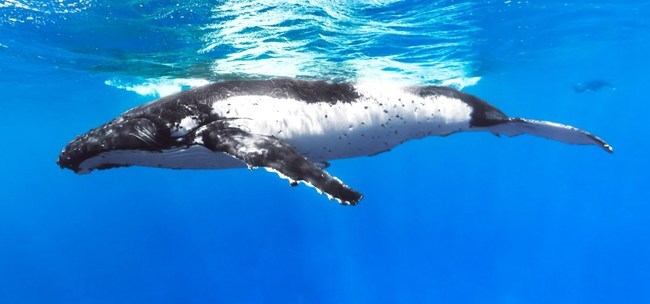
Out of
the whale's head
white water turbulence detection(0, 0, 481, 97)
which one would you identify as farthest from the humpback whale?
white water turbulence detection(0, 0, 481, 97)

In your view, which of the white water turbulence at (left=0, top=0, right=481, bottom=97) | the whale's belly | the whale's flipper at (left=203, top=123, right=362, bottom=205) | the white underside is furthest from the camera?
the white water turbulence at (left=0, top=0, right=481, bottom=97)

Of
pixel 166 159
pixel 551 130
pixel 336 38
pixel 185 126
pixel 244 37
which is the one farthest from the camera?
pixel 336 38

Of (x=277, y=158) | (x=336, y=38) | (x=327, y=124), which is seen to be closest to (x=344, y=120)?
(x=327, y=124)

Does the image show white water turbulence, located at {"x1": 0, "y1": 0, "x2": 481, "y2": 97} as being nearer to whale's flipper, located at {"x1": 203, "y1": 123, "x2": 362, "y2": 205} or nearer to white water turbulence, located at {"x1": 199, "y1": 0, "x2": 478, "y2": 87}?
white water turbulence, located at {"x1": 199, "y1": 0, "x2": 478, "y2": 87}

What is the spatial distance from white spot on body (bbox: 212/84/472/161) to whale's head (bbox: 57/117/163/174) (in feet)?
2.35

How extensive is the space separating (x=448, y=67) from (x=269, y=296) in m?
17.4

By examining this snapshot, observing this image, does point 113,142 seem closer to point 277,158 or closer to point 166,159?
point 166,159

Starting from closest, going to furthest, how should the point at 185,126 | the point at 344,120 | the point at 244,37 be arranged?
the point at 185,126 → the point at 344,120 → the point at 244,37

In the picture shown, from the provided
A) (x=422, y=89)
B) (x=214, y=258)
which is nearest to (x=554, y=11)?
(x=422, y=89)

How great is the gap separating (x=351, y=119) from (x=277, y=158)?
172cm

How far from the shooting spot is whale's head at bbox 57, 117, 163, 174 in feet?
13.8

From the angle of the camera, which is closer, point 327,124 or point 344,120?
point 327,124

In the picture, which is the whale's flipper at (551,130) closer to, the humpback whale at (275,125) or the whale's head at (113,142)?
the humpback whale at (275,125)

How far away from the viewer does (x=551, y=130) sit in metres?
5.73
